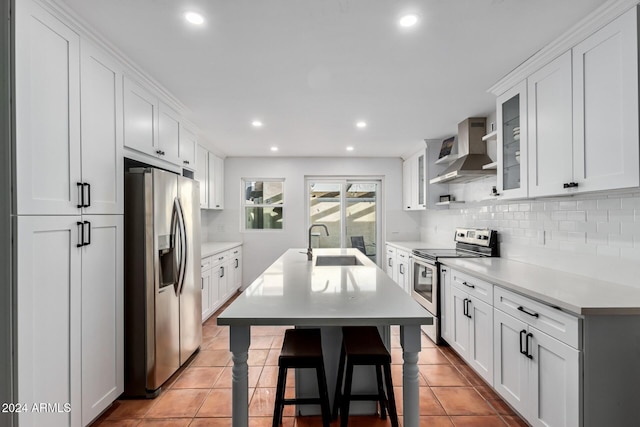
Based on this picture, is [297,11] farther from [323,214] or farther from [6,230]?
[323,214]

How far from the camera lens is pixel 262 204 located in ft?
18.5

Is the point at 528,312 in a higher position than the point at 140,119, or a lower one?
lower

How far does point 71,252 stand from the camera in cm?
169

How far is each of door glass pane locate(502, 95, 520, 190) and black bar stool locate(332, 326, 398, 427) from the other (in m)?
1.71

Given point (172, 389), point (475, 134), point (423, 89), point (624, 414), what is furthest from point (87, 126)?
point (475, 134)

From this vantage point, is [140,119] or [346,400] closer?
[346,400]

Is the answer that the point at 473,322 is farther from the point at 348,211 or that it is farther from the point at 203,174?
the point at 203,174

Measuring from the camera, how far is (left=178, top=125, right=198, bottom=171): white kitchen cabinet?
10.4ft

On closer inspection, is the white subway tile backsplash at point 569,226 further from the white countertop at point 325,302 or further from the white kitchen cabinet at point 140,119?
the white kitchen cabinet at point 140,119

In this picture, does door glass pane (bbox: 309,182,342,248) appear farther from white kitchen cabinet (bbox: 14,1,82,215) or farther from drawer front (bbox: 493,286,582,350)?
white kitchen cabinet (bbox: 14,1,82,215)

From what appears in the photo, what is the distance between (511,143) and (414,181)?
2.39 meters

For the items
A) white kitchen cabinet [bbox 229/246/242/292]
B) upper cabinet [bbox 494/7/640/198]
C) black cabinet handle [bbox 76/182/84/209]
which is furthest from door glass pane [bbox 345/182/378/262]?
black cabinet handle [bbox 76/182/84/209]

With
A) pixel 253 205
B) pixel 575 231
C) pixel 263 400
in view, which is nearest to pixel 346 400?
pixel 263 400

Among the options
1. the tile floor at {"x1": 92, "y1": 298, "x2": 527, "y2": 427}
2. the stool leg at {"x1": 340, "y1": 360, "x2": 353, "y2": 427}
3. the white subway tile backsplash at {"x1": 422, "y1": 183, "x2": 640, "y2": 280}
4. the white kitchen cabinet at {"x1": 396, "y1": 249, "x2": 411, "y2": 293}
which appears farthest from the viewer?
the white kitchen cabinet at {"x1": 396, "y1": 249, "x2": 411, "y2": 293}
